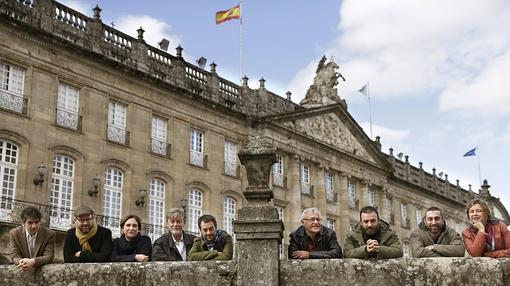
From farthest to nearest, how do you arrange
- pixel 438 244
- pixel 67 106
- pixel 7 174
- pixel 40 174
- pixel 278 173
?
1. pixel 278 173
2. pixel 67 106
3. pixel 40 174
4. pixel 7 174
5. pixel 438 244

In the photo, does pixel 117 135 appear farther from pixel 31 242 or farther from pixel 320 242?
pixel 320 242

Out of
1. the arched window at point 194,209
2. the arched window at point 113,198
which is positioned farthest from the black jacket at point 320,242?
the arched window at point 194,209

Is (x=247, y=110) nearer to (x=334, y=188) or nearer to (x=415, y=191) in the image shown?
(x=334, y=188)

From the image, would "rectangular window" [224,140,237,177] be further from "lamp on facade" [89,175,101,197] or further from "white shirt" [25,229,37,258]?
"white shirt" [25,229,37,258]

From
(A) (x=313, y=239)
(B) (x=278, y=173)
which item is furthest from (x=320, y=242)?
(B) (x=278, y=173)

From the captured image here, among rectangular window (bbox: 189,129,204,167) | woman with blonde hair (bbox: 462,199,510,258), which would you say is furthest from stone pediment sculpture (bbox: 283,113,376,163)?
woman with blonde hair (bbox: 462,199,510,258)

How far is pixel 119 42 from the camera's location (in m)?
23.8

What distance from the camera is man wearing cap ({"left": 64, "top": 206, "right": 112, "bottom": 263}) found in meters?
7.15

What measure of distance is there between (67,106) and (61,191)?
2.92m

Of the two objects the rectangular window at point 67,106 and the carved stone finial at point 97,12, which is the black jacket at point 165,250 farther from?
the carved stone finial at point 97,12

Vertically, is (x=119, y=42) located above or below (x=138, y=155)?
above

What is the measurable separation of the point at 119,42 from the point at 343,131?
49.1 ft

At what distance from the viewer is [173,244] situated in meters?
7.60

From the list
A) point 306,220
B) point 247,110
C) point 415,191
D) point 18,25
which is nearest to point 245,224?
point 306,220
